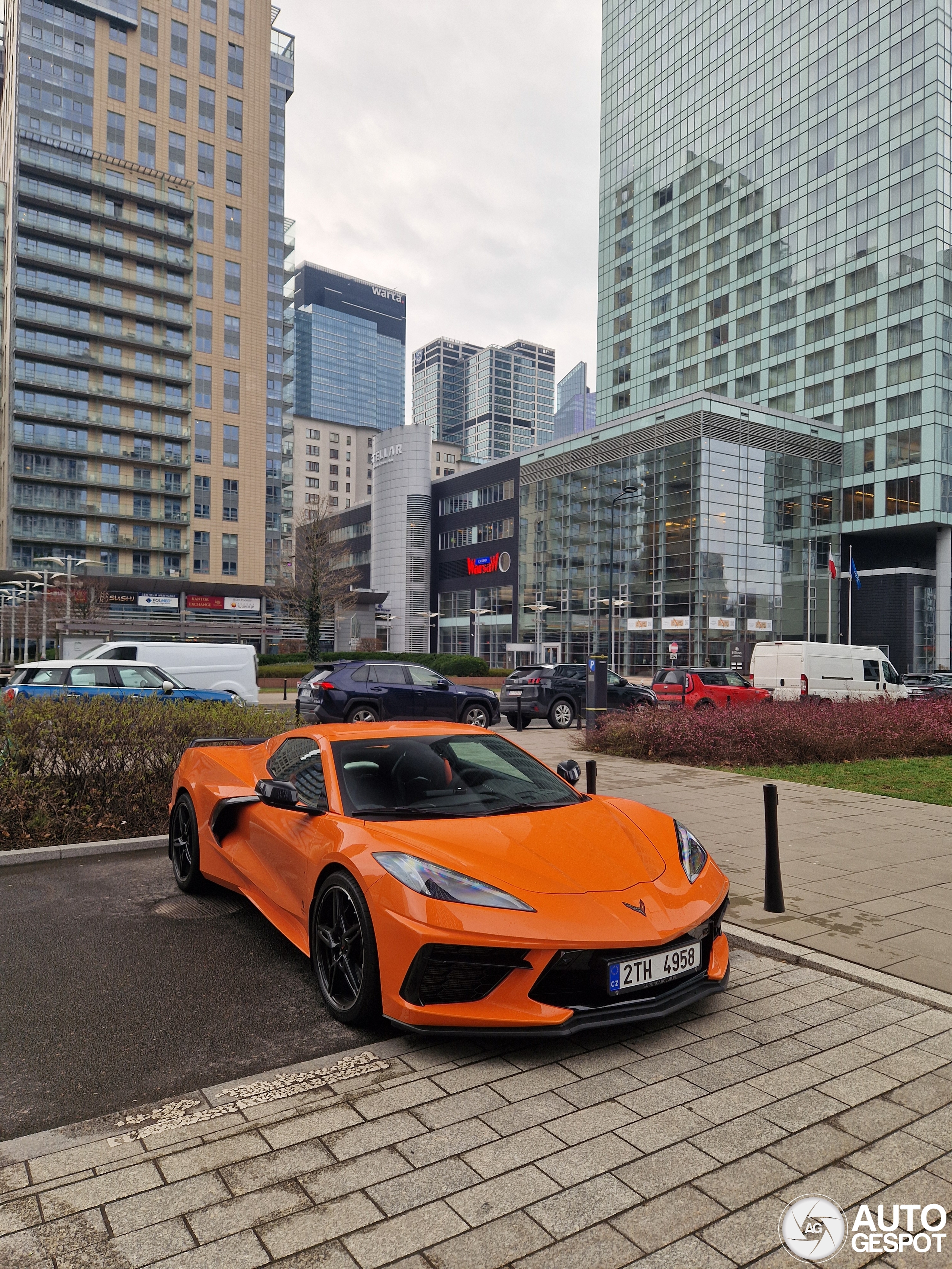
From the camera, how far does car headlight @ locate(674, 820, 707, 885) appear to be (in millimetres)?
4078

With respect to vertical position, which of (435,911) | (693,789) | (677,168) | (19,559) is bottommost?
(693,789)

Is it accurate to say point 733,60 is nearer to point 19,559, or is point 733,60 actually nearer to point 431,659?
point 431,659

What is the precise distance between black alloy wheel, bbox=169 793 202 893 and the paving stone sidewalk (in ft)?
8.72

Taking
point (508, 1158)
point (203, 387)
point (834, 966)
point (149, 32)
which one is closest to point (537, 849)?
point (508, 1158)

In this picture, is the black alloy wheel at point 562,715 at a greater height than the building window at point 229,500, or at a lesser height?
lesser

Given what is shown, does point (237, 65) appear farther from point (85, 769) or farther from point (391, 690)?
point (85, 769)

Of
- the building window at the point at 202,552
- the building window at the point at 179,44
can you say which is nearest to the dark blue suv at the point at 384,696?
the building window at the point at 202,552

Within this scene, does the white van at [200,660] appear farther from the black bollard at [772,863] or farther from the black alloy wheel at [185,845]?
the black bollard at [772,863]

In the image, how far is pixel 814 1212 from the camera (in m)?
2.41

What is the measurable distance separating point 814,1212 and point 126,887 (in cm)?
509

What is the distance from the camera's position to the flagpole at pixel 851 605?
4737cm

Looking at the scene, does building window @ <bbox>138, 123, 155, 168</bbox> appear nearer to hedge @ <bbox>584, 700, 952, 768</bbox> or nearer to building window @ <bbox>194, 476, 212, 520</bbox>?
building window @ <bbox>194, 476, 212, 520</bbox>

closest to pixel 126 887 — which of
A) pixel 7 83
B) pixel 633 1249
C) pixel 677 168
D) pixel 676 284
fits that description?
pixel 633 1249

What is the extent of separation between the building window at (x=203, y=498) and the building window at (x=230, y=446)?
229 cm
